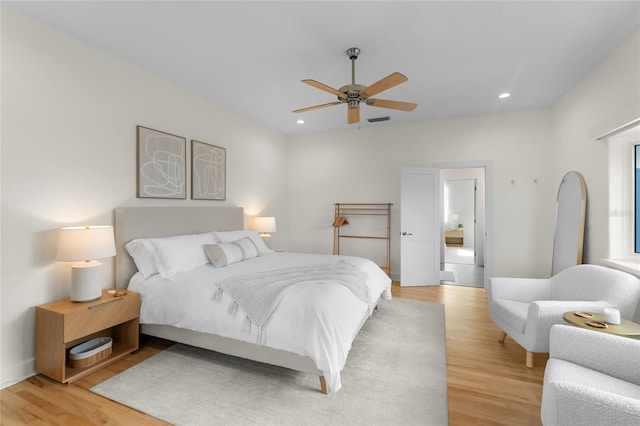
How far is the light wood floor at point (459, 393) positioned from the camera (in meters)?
1.88

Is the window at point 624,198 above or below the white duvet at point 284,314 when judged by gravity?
above

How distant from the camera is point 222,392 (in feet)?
7.06

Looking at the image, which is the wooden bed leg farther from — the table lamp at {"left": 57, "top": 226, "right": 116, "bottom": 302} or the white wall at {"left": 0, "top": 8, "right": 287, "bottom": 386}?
the white wall at {"left": 0, "top": 8, "right": 287, "bottom": 386}

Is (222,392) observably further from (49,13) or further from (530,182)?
(530,182)

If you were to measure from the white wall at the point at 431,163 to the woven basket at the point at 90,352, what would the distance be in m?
3.84

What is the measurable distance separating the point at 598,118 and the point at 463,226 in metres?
6.66

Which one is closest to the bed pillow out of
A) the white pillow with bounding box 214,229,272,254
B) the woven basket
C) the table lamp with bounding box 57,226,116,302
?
the white pillow with bounding box 214,229,272,254

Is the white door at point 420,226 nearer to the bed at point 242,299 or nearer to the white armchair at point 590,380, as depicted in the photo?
the bed at point 242,299

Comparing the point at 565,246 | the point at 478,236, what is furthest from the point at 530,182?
the point at 478,236

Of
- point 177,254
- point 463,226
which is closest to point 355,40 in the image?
point 177,254

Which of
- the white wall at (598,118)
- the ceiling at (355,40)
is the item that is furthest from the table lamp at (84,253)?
the white wall at (598,118)

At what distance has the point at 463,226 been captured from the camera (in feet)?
31.0

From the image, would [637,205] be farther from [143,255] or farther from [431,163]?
[143,255]

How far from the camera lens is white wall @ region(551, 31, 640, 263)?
263cm
